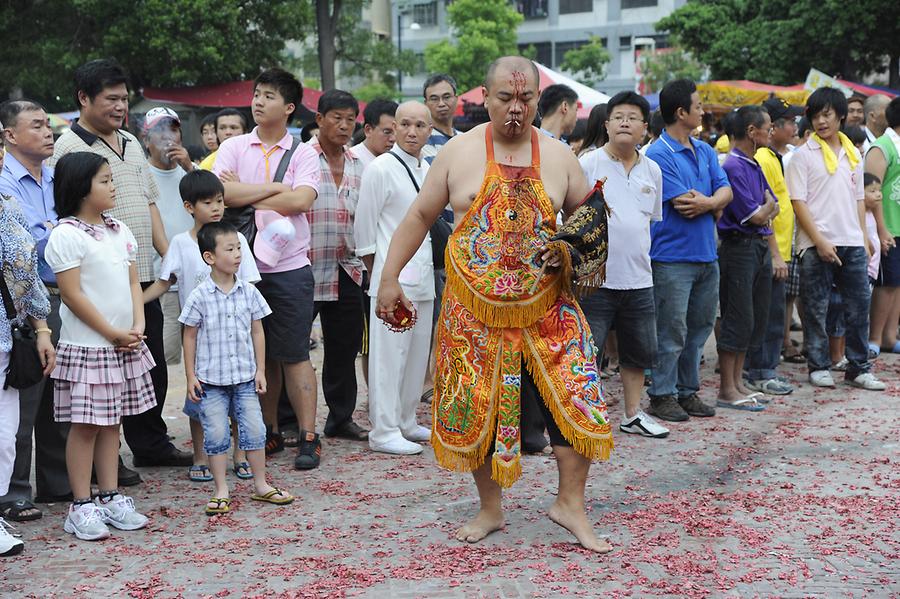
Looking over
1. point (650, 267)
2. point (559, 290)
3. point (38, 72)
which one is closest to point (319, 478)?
point (559, 290)

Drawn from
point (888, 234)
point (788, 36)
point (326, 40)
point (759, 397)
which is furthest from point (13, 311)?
point (326, 40)

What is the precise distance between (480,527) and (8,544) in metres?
2.14

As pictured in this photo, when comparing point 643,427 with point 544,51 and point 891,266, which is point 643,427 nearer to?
point 891,266

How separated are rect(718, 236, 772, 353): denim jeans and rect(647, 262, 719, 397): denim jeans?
0.73 feet

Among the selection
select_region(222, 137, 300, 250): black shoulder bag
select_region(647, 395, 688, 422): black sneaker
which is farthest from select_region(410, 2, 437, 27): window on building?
select_region(222, 137, 300, 250): black shoulder bag

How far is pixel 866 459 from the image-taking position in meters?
6.50

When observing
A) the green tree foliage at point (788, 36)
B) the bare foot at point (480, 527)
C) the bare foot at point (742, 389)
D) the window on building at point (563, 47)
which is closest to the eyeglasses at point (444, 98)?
the bare foot at point (742, 389)

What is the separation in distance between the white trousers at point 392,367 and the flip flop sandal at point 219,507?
141cm

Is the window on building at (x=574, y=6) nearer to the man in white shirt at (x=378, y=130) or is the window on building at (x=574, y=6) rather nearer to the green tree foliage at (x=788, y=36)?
the green tree foliage at (x=788, y=36)

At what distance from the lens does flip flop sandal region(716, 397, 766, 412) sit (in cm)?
788

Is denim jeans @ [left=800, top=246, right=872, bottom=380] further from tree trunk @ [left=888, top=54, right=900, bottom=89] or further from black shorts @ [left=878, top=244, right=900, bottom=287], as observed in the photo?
tree trunk @ [left=888, top=54, right=900, bottom=89]

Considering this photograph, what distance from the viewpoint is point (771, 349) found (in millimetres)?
8633

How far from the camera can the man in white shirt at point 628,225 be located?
672 cm

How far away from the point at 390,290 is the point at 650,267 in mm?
2529
